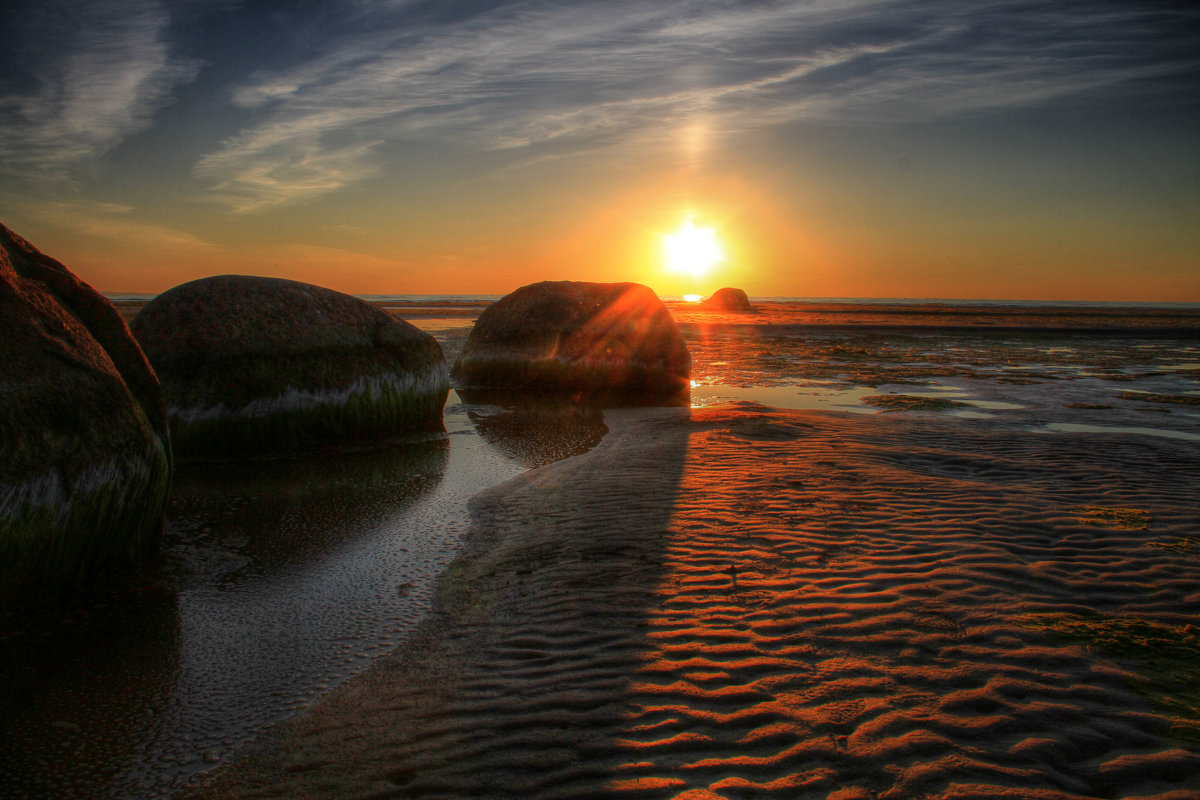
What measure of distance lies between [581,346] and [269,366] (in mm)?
6260

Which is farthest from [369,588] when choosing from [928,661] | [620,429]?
[620,429]

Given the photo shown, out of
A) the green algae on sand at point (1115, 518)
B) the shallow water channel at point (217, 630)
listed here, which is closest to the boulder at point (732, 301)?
the green algae on sand at point (1115, 518)

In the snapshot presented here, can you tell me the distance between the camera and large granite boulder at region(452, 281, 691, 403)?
41.8 ft

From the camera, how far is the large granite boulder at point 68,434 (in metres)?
3.57

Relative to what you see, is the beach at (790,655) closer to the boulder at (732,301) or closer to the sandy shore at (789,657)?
the sandy shore at (789,657)

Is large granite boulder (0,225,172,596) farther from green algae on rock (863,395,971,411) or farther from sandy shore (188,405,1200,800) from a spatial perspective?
green algae on rock (863,395,971,411)

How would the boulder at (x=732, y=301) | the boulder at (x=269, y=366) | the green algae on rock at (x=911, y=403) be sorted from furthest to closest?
the boulder at (x=732, y=301) < the green algae on rock at (x=911, y=403) < the boulder at (x=269, y=366)

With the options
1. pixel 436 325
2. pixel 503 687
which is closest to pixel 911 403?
pixel 503 687

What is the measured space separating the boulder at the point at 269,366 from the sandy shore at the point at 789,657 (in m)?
3.24

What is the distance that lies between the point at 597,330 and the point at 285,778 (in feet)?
35.8

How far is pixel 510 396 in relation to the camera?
12.5 metres

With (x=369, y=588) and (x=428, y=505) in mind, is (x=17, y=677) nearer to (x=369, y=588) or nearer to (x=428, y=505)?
(x=369, y=588)

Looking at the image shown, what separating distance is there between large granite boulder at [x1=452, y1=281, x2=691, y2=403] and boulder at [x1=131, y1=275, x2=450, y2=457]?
419 cm

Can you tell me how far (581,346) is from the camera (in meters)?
12.8
